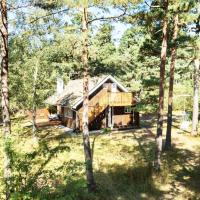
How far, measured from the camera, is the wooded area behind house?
39.5 ft

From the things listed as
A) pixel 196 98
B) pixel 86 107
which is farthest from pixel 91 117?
pixel 86 107

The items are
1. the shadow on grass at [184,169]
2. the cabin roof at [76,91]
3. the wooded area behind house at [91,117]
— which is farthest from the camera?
the cabin roof at [76,91]

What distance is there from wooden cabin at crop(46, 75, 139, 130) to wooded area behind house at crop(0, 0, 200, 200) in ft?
0.38

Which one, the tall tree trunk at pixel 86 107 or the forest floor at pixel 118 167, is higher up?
the tall tree trunk at pixel 86 107

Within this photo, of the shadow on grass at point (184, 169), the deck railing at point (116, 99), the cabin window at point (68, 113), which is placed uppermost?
the deck railing at point (116, 99)

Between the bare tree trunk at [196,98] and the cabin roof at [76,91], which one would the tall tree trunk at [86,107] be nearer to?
the bare tree trunk at [196,98]

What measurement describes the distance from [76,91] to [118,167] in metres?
18.1

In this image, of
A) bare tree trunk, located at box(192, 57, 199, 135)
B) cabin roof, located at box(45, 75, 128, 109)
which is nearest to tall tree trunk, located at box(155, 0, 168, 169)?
bare tree trunk, located at box(192, 57, 199, 135)

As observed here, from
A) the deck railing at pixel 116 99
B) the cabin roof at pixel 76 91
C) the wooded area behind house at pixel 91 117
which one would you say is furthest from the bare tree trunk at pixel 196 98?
the cabin roof at pixel 76 91

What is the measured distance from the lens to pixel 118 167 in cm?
2180

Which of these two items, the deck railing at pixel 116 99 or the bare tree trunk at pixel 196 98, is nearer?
the bare tree trunk at pixel 196 98

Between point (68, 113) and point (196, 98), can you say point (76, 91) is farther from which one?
point (196, 98)

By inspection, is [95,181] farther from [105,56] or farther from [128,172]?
[105,56]

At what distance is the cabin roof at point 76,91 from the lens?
3491 cm
